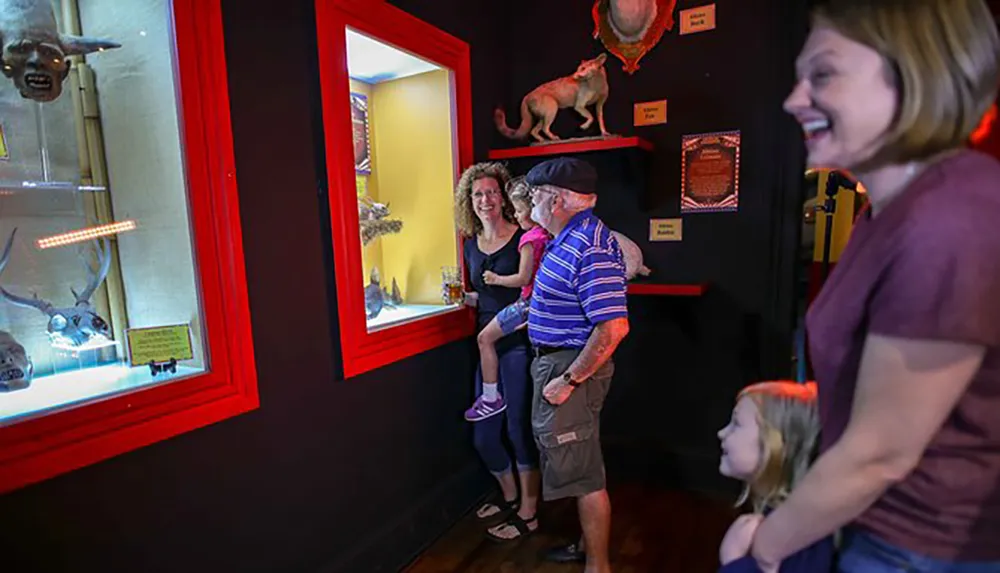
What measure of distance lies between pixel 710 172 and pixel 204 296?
Result: 6.76 ft

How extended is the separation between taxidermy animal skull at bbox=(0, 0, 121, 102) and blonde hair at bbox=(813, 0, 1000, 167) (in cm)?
163

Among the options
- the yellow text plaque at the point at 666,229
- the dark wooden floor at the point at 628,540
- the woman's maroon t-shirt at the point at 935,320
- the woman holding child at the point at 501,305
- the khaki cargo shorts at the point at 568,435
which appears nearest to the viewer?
the woman's maroon t-shirt at the point at 935,320

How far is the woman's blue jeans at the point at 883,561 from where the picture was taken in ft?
2.05

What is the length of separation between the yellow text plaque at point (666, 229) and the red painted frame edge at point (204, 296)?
1812mm

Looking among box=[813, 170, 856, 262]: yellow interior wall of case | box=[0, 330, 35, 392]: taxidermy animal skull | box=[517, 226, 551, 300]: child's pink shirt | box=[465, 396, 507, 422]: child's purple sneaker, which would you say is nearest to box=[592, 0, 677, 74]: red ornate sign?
box=[517, 226, 551, 300]: child's pink shirt

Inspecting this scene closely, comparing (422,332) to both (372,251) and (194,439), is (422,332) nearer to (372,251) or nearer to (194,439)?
(372,251)

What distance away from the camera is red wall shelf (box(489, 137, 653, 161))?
2.24 meters

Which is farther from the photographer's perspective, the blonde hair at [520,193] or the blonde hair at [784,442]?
the blonde hair at [520,193]

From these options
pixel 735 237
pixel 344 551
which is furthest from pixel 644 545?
pixel 735 237

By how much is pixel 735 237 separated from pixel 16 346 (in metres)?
2.48

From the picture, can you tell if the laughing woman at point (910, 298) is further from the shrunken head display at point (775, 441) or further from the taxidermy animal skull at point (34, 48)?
the taxidermy animal skull at point (34, 48)

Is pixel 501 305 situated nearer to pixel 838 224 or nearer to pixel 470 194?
pixel 470 194

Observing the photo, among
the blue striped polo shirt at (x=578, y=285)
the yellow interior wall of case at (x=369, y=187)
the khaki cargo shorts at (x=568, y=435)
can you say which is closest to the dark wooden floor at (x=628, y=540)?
the khaki cargo shorts at (x=568, y=435)

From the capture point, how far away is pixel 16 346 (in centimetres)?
121
